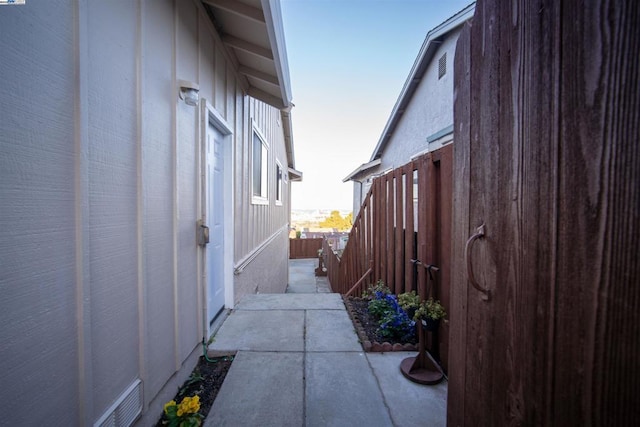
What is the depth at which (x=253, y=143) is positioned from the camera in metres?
5.02

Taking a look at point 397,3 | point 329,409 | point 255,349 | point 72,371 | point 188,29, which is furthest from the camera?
point 397,3

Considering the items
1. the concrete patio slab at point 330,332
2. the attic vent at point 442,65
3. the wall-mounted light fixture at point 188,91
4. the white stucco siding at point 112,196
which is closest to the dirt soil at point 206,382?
the white stucco siding at point 112,196

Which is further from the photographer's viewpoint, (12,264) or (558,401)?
(12,264)

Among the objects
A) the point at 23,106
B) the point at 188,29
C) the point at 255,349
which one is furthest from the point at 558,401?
the point at 188,29

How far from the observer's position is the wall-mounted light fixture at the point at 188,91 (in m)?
2.20

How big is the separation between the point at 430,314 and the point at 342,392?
890 millimetres

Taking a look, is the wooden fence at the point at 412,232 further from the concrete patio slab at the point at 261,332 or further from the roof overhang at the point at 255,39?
the roof overhang at the point at 255,39

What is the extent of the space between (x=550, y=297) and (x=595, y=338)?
12 cm

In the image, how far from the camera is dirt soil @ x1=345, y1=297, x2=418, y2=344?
9.14ft

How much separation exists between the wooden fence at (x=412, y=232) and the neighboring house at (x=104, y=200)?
2.01 meters

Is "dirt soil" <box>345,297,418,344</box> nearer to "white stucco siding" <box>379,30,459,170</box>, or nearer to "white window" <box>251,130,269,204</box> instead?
"white window" <box>251,130,269,204</box>

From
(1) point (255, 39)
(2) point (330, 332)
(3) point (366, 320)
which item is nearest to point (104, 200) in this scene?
(2) point (330, 332)

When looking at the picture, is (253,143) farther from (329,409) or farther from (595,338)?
(595,338)

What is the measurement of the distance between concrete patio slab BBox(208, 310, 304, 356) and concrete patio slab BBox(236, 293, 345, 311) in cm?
Result: 15
